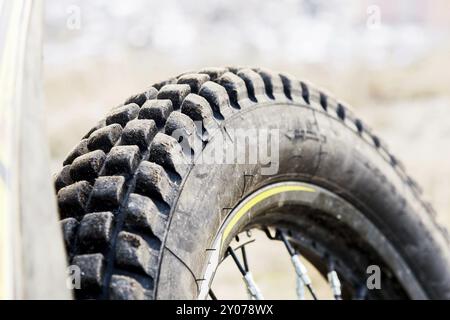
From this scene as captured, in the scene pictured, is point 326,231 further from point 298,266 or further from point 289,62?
point 289,62

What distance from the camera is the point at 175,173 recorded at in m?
1.54

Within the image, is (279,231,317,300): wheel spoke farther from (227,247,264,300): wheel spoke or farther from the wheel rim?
(227,247,264,300): wheel spoke

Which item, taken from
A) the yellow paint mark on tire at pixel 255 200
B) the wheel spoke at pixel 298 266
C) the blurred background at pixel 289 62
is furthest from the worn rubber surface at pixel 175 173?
the blurred background at pixel 289 62

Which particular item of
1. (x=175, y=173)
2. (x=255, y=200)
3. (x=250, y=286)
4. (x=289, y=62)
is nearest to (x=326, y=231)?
(x=250, y=286)

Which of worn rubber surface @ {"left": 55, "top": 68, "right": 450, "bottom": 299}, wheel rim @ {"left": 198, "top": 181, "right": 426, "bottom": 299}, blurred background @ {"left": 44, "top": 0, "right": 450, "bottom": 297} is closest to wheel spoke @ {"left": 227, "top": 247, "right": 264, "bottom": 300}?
wheel rim @ {"left": 198, "top": 181, "right": 426, "bottom": 299}

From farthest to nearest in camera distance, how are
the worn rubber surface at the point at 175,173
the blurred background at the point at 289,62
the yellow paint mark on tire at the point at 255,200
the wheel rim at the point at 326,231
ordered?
the blurred background at the point at 289,62
the wheel rim at the point at 326,231
the yellow paint mark on tire at the point at 255,200
the worn rubber surface at the point at 175,173

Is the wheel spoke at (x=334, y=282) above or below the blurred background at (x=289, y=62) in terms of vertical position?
below

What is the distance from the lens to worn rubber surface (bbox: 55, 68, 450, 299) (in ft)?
4.67

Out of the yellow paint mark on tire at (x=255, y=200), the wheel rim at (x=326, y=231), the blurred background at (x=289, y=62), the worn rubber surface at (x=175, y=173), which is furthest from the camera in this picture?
the blurred background at (x=289, y=62)

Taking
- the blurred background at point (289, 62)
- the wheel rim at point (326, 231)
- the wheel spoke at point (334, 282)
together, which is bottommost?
the wheel spoke at point (334, 282)

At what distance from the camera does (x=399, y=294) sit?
7.92ft

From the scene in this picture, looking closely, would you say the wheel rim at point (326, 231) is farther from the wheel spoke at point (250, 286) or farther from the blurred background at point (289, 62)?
the blurred background at point (289, 62)

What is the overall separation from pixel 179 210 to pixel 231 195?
0.21 meters

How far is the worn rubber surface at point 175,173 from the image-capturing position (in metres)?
1.42
